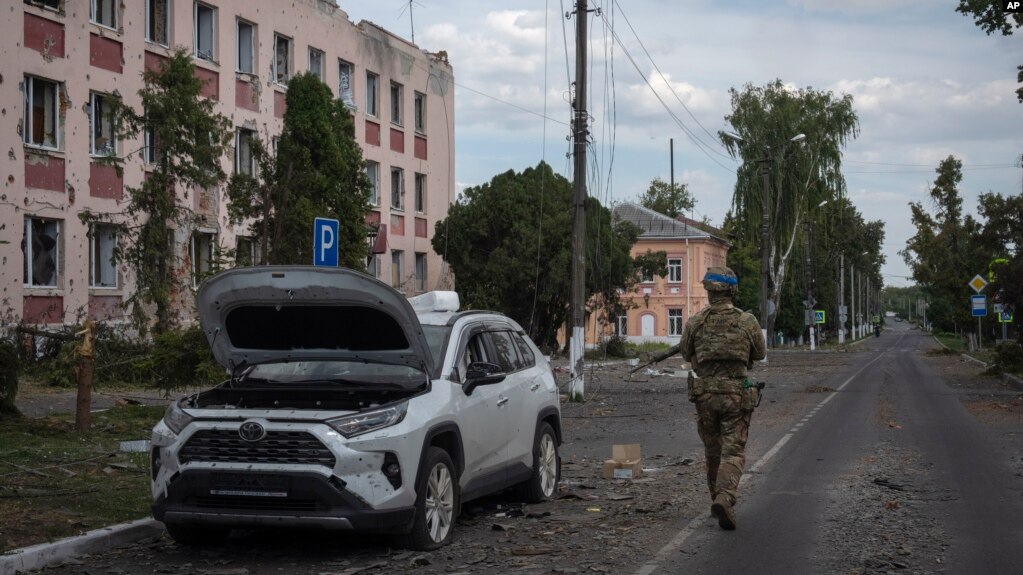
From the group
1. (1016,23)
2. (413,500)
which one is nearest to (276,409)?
(413,500)

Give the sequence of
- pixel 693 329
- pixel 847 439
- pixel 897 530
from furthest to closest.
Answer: pixel 847 439 → pixel 693 329 → pixel 897 530

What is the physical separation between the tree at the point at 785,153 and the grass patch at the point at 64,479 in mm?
49901

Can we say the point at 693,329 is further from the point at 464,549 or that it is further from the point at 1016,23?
the point at 1016,23

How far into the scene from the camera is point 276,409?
7.81 meters

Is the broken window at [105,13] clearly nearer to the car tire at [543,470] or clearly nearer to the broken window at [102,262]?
the broken window at [102,262]

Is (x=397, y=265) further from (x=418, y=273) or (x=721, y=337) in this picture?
(x=721, y=337)

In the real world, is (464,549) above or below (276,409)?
below

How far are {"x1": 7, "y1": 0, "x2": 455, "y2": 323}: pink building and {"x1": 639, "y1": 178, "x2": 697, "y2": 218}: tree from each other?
2989 inches

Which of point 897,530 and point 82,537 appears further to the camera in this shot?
point 897,530

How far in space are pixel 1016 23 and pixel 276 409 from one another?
2378 cm

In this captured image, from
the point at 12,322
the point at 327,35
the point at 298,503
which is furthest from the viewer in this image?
the point at 327,35

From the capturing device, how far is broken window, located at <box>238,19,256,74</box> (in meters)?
33.2

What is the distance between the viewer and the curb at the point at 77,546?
7.28m

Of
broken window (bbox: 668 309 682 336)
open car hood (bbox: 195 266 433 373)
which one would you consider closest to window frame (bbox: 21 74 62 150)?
open car hood (bbox: 195 266 433 373)
